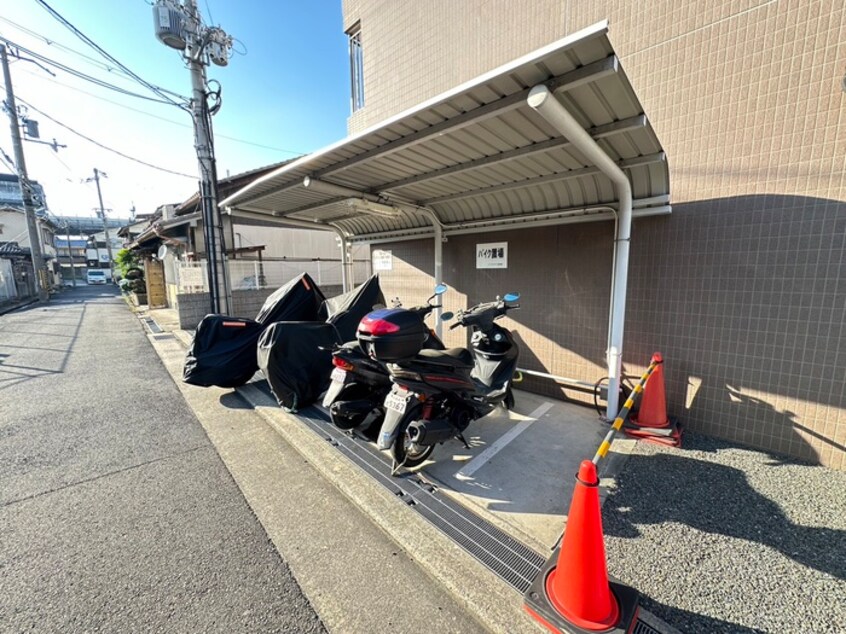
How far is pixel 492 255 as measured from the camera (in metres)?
4.55

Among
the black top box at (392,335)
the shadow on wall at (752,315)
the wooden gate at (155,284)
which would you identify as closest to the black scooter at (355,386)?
the black top box at (392,335)

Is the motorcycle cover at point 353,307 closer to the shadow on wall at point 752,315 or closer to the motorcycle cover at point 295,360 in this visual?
the motorcycle cover at point 295,360

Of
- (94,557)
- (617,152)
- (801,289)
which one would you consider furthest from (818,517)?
(94,557)

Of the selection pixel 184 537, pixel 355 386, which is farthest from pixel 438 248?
pixel 184 537

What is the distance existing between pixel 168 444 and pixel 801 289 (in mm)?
5378

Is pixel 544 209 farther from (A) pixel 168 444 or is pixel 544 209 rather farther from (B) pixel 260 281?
(B) pixel 260 281

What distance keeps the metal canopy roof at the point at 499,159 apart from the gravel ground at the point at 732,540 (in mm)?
2249

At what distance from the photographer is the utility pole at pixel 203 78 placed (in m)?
5.13

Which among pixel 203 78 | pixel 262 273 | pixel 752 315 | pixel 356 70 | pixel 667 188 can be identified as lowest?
pixel 752 315

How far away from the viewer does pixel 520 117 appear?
2.32m

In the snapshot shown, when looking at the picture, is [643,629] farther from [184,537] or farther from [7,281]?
[7,281]

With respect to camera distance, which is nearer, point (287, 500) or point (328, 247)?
point (287, 500)

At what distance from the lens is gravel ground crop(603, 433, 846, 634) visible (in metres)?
1.49

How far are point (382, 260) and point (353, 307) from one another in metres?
2.45
